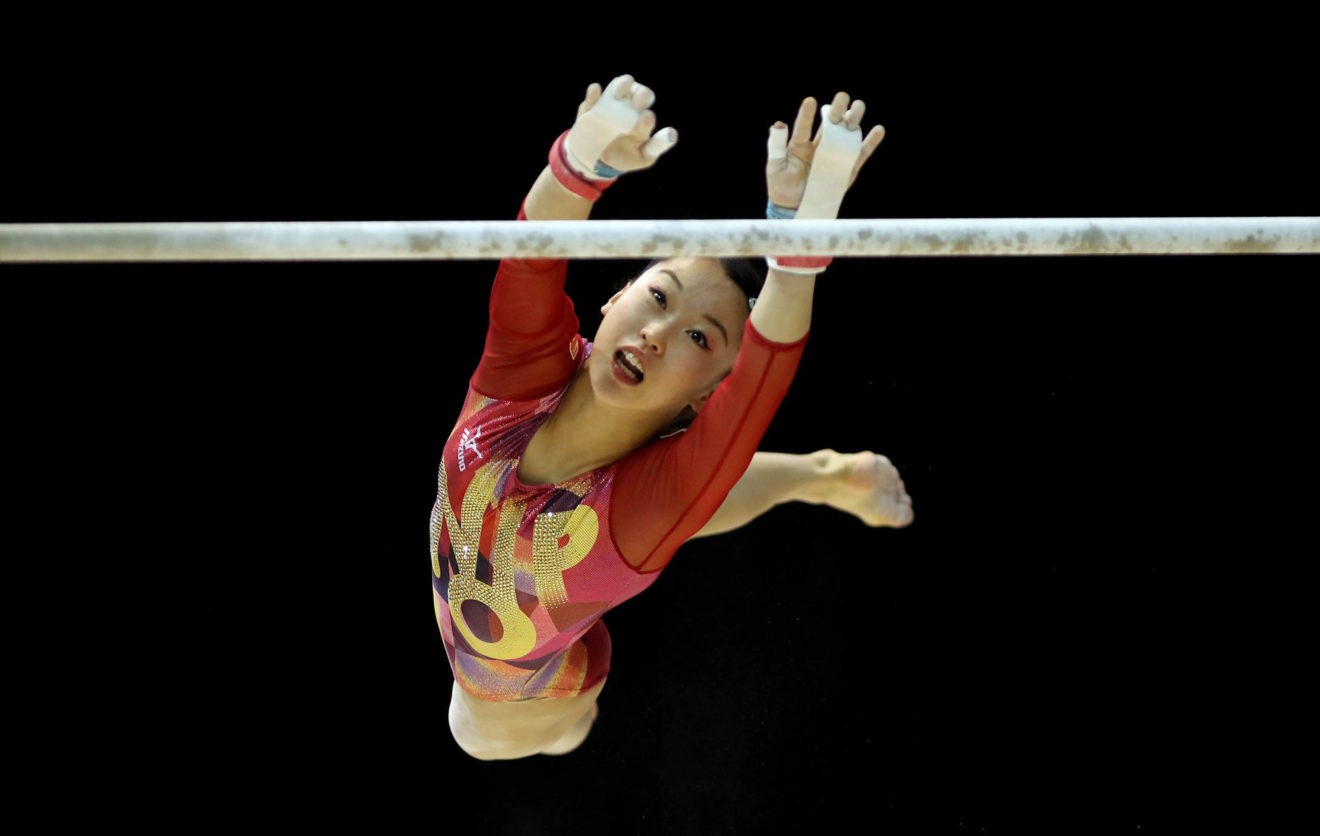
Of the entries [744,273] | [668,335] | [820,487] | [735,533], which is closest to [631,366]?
[668,335]

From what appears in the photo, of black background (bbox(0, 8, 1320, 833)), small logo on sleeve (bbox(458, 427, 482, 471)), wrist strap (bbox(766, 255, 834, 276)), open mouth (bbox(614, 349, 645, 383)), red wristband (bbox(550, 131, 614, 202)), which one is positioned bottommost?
black background (bbox(0, 8, 1320, 833))

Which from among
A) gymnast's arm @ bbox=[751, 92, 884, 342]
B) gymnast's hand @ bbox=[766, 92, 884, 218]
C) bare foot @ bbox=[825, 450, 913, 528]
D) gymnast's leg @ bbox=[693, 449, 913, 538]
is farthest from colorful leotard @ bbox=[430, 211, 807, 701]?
bare foot @ bbox=[825, 450, 913, 528]

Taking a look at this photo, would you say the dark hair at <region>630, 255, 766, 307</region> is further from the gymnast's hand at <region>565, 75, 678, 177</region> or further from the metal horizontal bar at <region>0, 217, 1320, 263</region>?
the metal horizontal bar at <region>0, 217, 1320, 263</region>

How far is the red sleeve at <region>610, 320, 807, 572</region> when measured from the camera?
141 cm

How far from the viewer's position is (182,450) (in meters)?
2.44

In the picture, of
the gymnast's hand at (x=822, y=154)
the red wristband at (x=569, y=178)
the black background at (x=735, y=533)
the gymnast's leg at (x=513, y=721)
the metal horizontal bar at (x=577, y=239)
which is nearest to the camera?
the metal horizontal bar at (x=577, y=239)

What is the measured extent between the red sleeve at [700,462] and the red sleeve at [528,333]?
14 centimetres

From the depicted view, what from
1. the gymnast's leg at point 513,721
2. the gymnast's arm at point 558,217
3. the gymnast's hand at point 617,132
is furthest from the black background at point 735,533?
the gymnast's hand at point 617,132

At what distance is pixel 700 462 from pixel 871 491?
61 centimetres

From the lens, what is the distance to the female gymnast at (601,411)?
1399 millimetres

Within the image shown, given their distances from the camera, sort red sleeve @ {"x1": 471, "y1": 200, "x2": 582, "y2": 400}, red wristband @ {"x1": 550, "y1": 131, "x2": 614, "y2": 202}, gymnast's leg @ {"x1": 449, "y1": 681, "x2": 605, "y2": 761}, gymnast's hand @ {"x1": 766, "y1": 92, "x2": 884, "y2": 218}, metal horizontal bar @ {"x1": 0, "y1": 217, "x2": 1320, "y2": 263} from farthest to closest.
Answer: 1. gymnast's leg @ {"x1": 449, "y1": 681, "x2": 605, "y2": 761}
2. red sleeve @ {"x1": 471, "y1": 200, "x2": 582, "y2": 400}
3. red wristband @ {"x1": 550, "y1": 131, "x2": 614, "y2": 202}
4. gymnast's hand @ {"x1": 766, "y1": 92, "x2": 884, "y2": 218}
5. metal horizontal bar @ {"x1": 0, "y1": 217, "x2": 1320, "y2": 263}

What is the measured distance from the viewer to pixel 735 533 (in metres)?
2.54

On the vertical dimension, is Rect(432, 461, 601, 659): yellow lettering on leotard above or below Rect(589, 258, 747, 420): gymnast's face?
below

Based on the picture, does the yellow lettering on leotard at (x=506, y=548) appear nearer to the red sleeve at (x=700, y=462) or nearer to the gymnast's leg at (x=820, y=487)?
the red sleeve at (x=700, y=462)
